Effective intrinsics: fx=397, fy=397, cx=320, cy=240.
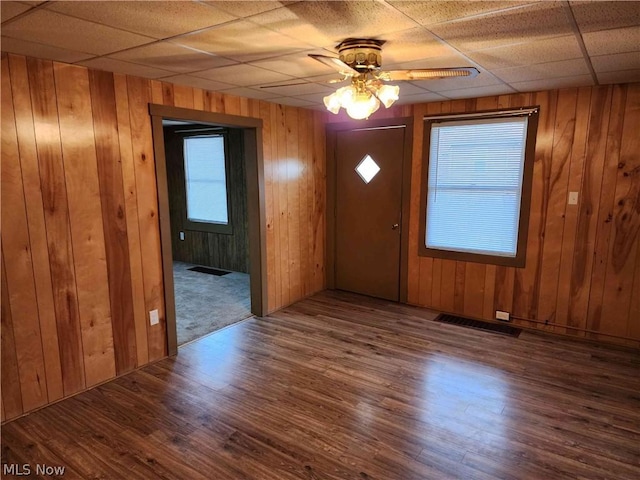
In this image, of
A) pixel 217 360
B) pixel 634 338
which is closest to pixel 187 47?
pixel 217 360

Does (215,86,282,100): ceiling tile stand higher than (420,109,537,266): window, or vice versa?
(215,86,282,100): ceiling tile

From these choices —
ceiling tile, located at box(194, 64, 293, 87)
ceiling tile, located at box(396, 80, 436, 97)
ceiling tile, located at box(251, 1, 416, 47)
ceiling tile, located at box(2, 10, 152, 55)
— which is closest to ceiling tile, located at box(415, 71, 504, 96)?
ceiling tile, located at box(396, 80, 436, 97)

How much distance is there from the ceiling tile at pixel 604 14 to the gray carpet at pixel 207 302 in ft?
11.9

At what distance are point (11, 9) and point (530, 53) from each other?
265 centimetres

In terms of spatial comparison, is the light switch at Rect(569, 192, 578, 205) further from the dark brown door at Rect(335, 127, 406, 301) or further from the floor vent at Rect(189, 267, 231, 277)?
the floor vent at Rect(189, 267, 231, 277)

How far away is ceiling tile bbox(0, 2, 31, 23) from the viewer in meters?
1.59

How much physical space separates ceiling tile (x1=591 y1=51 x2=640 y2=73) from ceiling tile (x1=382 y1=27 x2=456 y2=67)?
995mm

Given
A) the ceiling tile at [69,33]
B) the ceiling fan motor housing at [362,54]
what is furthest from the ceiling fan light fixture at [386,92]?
the ceiling tile at [69,33]

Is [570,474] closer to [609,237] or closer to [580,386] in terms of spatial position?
[580,386]

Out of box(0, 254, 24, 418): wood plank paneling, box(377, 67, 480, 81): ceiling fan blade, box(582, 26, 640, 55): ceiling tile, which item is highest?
box(582, 26, 640, 55): ceiling tile

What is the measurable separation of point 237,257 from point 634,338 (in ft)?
16.2

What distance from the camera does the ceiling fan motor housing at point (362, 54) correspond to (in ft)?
6.91

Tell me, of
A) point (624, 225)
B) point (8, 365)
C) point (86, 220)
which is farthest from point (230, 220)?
point (624, 225)

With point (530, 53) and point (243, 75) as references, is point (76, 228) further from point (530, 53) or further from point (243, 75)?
point (530, 53)
